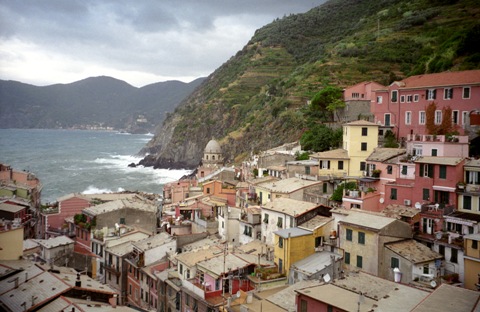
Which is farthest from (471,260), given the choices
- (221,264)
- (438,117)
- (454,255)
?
(438,117)

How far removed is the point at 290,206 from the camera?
95.7 feet

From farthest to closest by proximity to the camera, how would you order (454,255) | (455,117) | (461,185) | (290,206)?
1. (455,117)
2. (290,206)
3. (461,185)
4. (454,255)

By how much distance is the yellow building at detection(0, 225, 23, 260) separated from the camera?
75.5 ft

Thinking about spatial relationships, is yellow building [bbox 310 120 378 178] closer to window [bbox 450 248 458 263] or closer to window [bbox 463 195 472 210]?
window [bbox 463 195 472 210]

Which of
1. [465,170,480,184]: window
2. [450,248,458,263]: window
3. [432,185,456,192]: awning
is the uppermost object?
[465,170,480,184]: window

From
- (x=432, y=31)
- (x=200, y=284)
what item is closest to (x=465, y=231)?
(x=200, y=284)

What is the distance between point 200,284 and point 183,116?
114 metres

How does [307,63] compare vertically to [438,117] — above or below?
above

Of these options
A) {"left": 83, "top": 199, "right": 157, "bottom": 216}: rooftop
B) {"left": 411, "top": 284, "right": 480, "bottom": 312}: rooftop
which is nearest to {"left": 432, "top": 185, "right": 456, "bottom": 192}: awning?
{"left": 411, "top": 284, "right": 480, "bottom": 312}: rooftop

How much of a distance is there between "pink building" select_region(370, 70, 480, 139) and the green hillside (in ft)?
28.1

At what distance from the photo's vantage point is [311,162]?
3766 cm

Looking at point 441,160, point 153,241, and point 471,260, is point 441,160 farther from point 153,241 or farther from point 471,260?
point 153,241

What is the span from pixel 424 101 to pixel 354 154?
790 cm

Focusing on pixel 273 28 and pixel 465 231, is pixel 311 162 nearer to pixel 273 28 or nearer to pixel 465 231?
pixel 465 231
